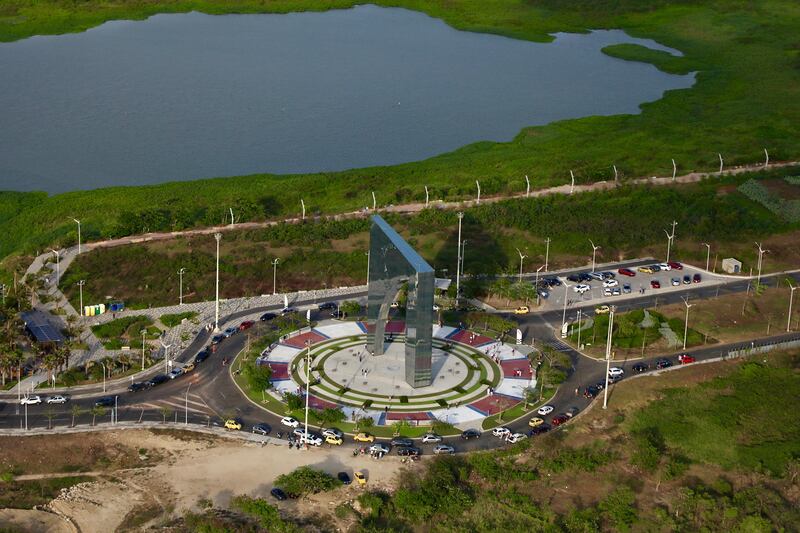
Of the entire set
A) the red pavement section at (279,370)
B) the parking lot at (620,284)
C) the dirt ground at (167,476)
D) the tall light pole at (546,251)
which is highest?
the tall light pole at (546,251)

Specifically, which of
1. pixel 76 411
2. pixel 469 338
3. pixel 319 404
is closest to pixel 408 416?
pixel 319 404

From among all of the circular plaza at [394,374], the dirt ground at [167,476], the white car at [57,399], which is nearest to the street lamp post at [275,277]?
the circular plaza at [394,374]

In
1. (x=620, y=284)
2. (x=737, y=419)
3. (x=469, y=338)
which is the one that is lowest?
(x=737, y=419)

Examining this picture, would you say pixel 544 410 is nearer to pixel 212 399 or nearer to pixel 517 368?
pixel 517 368

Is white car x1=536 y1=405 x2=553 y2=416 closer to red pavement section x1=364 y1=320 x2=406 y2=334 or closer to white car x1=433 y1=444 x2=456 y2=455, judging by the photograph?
white car x1=433 y1=444 x2=456 y2=455

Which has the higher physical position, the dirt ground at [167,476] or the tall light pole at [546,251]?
the tall light pole at [546,251]

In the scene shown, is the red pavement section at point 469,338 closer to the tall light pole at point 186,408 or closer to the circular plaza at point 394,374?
the circular plaza at point 394,374
